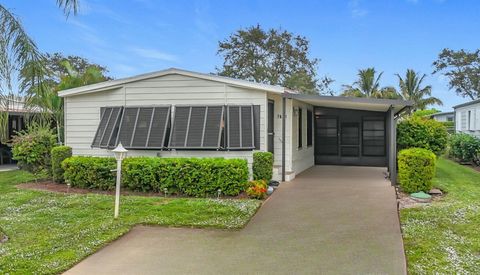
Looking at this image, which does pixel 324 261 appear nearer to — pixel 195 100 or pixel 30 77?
pixel 30 77

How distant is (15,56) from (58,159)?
236 inches

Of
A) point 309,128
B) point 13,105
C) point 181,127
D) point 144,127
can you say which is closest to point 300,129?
point 309,128

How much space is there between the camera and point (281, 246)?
5.41 meters

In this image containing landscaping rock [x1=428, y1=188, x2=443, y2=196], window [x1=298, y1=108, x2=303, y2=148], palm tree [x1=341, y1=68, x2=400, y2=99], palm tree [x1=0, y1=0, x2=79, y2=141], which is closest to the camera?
palm tree [x1=0, y1=0, x2=79, y2=141]

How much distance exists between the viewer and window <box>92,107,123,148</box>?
34.9 feet

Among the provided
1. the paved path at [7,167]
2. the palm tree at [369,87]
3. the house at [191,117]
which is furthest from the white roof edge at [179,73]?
the palm tree at [369,87]

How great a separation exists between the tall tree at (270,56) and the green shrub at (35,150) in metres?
22.0

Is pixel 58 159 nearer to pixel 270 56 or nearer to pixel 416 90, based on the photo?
pixel 270 56

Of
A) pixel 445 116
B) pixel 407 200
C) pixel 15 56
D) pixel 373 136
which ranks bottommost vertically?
pixel 407 200

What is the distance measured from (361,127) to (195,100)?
22.9ft

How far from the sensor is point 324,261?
15.7 feet

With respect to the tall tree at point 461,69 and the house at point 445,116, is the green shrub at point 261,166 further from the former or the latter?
the tall tree at point 461,69

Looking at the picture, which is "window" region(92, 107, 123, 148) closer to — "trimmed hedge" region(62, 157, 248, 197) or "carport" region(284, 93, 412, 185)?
"trimmed hedge" region(62, 157, 248, 197)

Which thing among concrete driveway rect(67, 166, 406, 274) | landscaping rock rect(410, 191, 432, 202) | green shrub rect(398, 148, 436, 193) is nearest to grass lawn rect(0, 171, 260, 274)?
concrete driveway rect(67, 166, 406, 274)
